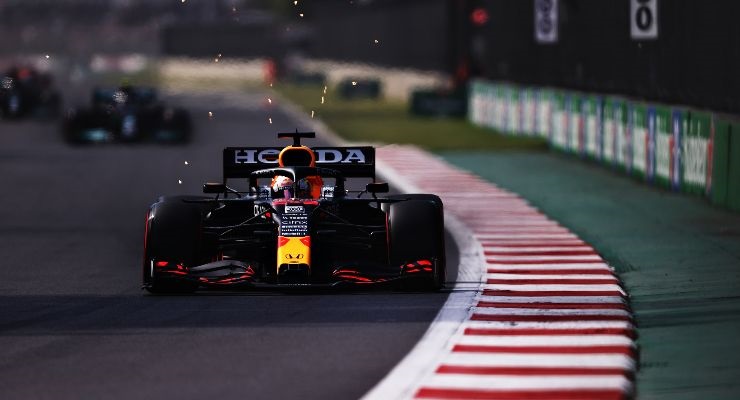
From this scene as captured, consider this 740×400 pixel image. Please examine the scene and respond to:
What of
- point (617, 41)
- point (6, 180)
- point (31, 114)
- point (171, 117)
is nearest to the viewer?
point (6, 180)

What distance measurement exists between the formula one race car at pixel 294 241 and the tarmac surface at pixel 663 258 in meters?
1.77

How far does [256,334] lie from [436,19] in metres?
→ 60.4

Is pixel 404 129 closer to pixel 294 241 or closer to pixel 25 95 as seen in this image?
pixel 25 95

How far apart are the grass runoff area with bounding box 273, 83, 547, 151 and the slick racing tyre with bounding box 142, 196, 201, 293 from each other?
2357 cm

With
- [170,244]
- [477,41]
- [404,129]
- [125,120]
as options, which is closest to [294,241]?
[170,244]

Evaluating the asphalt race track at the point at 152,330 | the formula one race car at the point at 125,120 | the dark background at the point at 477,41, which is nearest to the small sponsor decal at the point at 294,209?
the asphalt race track at the point at 152,330

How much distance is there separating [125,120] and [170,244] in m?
25.0

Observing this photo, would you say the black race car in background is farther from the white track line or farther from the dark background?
the white track line

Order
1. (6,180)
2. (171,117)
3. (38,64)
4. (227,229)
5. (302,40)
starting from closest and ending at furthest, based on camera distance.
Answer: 1. (227,229)
2. (6,180)
3. (171,117)
4. (302,40)
5. (38,64)

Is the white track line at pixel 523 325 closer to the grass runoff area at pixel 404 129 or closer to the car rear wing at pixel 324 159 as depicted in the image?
the car rear wing at pixel 324 159

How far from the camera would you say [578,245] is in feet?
59.5

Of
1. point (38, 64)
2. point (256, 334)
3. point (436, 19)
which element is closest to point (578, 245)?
point (256, 334)

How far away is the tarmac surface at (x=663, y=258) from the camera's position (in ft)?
34.8

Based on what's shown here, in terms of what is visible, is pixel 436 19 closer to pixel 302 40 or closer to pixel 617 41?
pixel 617 41
